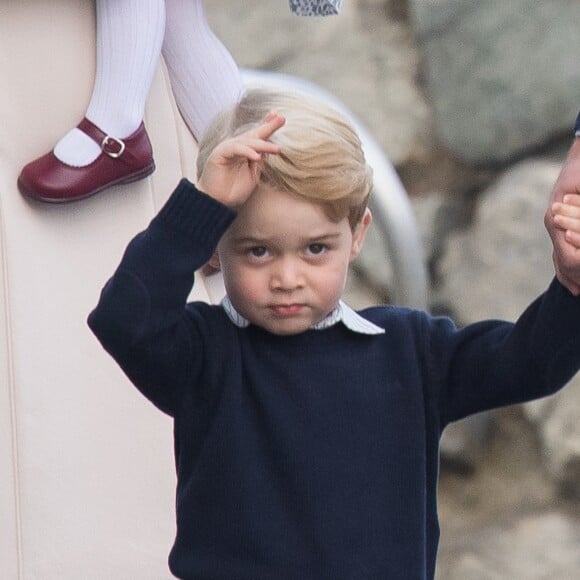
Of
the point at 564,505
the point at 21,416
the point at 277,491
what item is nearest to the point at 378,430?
the point at 277,491

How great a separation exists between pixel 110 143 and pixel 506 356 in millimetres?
491

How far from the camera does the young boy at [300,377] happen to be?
1.37 meters

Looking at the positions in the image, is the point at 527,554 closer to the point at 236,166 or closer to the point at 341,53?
the point at 341,53

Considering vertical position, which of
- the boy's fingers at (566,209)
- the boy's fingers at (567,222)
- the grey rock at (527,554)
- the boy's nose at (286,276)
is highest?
the boy's fingers at (566,209)

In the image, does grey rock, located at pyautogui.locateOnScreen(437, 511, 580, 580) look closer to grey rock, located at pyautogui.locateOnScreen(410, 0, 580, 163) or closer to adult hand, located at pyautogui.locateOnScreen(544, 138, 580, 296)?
grey rock, located at pyautogui.locateOnScreen(410, 0, 580, 163)

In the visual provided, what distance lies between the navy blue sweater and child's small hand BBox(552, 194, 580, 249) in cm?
5

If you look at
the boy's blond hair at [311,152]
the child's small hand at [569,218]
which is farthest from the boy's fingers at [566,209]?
the boy's blond hair at [311,152]

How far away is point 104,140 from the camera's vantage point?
67.5 inches

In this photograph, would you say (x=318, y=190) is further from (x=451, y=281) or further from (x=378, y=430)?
(x=451, y=281)

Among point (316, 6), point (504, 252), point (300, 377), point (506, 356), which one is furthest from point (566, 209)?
point (504, 252)

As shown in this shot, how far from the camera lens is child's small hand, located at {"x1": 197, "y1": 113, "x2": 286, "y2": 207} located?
1338 millimetres

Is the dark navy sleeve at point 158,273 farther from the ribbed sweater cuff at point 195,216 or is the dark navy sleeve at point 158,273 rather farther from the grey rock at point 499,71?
the grey rock at point 499,71

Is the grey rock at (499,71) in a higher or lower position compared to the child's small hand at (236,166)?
lower

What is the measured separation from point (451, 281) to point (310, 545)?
1.92 metres
